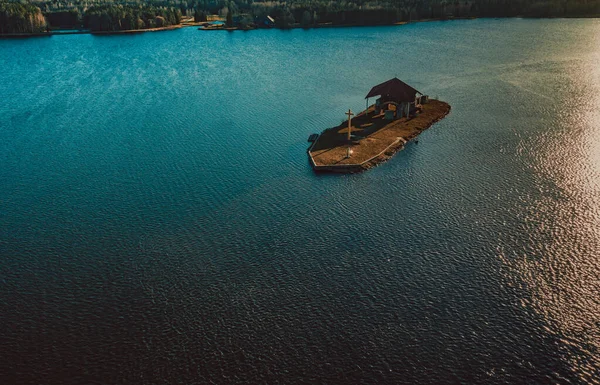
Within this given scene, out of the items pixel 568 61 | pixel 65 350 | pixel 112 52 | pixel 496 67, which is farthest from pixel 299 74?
pixel 65 350

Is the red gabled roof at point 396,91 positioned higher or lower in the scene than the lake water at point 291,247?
higher

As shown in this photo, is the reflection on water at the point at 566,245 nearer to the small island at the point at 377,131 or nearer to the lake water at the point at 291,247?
the lake water at the point at 291,247

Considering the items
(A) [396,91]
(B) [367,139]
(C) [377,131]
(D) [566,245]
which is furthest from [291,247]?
(A) [396,91]

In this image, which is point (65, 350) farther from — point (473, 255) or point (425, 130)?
point (425, 130)

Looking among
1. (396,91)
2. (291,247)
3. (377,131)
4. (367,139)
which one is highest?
(396,91)

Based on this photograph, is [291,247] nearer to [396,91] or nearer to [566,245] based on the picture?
[566,245]

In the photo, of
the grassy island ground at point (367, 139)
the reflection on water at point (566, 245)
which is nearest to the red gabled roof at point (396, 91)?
the grassy island ground at point (367, 139)

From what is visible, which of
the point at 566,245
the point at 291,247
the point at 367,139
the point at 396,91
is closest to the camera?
the point at 566,245

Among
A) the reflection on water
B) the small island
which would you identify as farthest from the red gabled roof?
the reflection on water
